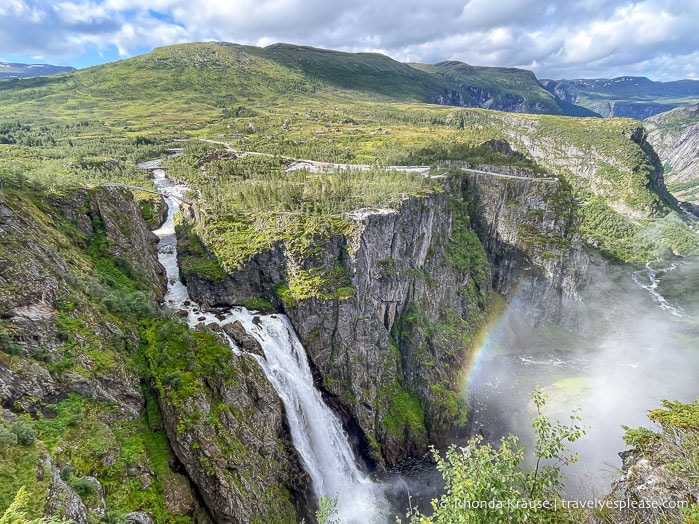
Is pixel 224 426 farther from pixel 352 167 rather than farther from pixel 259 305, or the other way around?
pixel 352 167

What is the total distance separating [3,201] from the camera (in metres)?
31.9

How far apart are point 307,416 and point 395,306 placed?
23046 millimetres

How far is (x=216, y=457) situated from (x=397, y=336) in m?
35.3

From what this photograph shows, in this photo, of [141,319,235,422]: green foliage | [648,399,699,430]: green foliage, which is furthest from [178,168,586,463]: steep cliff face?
[648,399,699,430]: green foliage

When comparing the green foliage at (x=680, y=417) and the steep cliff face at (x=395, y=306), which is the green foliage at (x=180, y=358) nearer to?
the steep cliff face at (x=395, y=306)

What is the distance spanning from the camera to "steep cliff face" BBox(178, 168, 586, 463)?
49.4m

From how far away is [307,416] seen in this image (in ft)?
141

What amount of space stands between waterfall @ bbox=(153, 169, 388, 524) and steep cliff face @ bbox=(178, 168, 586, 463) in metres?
2.45

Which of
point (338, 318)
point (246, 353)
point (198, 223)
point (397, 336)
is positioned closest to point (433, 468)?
point (397, 336)

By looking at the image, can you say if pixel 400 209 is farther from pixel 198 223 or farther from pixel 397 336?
pixel 198 223

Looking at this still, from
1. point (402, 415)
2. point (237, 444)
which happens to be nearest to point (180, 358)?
point (237, 444)

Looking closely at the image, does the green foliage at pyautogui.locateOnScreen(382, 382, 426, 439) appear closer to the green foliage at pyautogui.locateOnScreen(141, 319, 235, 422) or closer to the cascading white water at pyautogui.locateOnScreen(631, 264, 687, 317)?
the green foliage at pyautogui.locateOnScreen(141, 319, 235, 422)

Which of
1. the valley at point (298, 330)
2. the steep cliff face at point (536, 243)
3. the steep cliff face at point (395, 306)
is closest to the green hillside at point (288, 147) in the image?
the valley at point (298, 330)

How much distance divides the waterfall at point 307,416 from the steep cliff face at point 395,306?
8.03 ft
